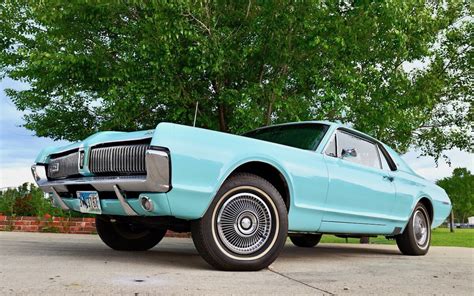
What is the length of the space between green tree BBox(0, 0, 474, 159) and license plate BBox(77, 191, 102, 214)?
4448 mm

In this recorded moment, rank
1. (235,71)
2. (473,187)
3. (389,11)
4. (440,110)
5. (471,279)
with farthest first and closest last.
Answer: (473,187) < (440,110) < (235,71) < (389,11) < (471,279)

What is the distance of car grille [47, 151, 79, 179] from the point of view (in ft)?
15.0

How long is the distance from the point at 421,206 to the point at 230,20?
5.15 meters

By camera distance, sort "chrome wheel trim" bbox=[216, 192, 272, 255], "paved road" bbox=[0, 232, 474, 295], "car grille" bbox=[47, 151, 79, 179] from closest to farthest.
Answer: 1. "paved road" bbox=[0, 232, 474, 295]
2. "chrome wheel trim" bbox=[216, 192, 272, 255]
3. "car grille" bbox=[47, 151, 79, 179]

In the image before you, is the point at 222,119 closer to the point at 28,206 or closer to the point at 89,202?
the point at 28,206

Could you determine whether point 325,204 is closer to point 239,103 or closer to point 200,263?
point 200,263

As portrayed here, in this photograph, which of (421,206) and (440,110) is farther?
(440,110)

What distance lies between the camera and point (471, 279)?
430 centimetres

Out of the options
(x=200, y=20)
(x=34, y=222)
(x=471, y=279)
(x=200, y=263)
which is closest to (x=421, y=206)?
(x=471, y=279)

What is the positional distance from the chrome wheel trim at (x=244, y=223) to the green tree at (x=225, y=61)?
177 inches

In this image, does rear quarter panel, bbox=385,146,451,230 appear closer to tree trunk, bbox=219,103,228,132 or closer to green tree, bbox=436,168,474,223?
tree trunk, bbox=219,103,228,132

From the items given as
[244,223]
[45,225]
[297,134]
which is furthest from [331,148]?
[45,225]

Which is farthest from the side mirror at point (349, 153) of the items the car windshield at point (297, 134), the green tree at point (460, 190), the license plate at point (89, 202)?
the green tree at point (460, 190)

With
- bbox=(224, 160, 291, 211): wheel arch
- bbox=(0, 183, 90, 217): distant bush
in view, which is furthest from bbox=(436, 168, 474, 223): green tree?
bbox=(224, 160, 291, 211): wheel arch
